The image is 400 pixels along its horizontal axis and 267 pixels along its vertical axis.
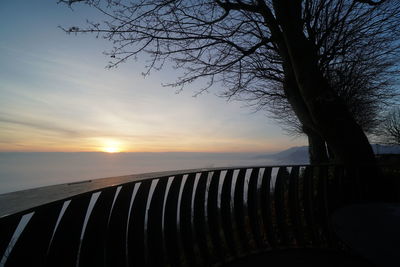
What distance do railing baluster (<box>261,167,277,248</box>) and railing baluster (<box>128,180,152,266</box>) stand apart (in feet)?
7.45

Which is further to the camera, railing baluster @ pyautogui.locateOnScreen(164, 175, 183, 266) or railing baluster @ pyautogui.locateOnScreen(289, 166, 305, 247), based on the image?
railing baluster @ pyautogui.locateOnScreen(289, 166, 305, 247)

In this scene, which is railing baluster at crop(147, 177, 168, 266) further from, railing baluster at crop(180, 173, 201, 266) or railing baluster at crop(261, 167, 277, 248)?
railing baluster at crop(261, 167, 277, 248)

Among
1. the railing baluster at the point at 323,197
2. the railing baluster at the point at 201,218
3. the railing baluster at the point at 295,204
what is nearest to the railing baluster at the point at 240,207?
the railing baluster at the point at 201,218

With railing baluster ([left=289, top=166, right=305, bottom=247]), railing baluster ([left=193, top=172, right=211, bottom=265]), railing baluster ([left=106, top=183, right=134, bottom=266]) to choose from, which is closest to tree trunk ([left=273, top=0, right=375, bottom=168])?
railing baluster ([left=289, top=166, right=305, bottom=247])

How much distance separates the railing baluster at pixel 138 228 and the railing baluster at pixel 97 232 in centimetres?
33

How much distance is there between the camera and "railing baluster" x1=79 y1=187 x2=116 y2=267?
1.57m

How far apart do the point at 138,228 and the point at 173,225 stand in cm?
57

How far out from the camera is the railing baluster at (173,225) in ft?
8.02

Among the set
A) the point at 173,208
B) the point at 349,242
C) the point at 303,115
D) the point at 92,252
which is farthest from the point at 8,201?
the point at 303,115

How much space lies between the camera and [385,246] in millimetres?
1681

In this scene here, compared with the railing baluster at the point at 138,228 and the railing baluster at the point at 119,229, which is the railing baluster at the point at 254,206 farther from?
the railing baluster at the point at 119,229

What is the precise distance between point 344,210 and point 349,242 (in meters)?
0.93

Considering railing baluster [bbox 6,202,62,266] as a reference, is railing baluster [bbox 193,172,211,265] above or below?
below

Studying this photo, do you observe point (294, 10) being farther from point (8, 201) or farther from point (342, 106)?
point (8, 201)
